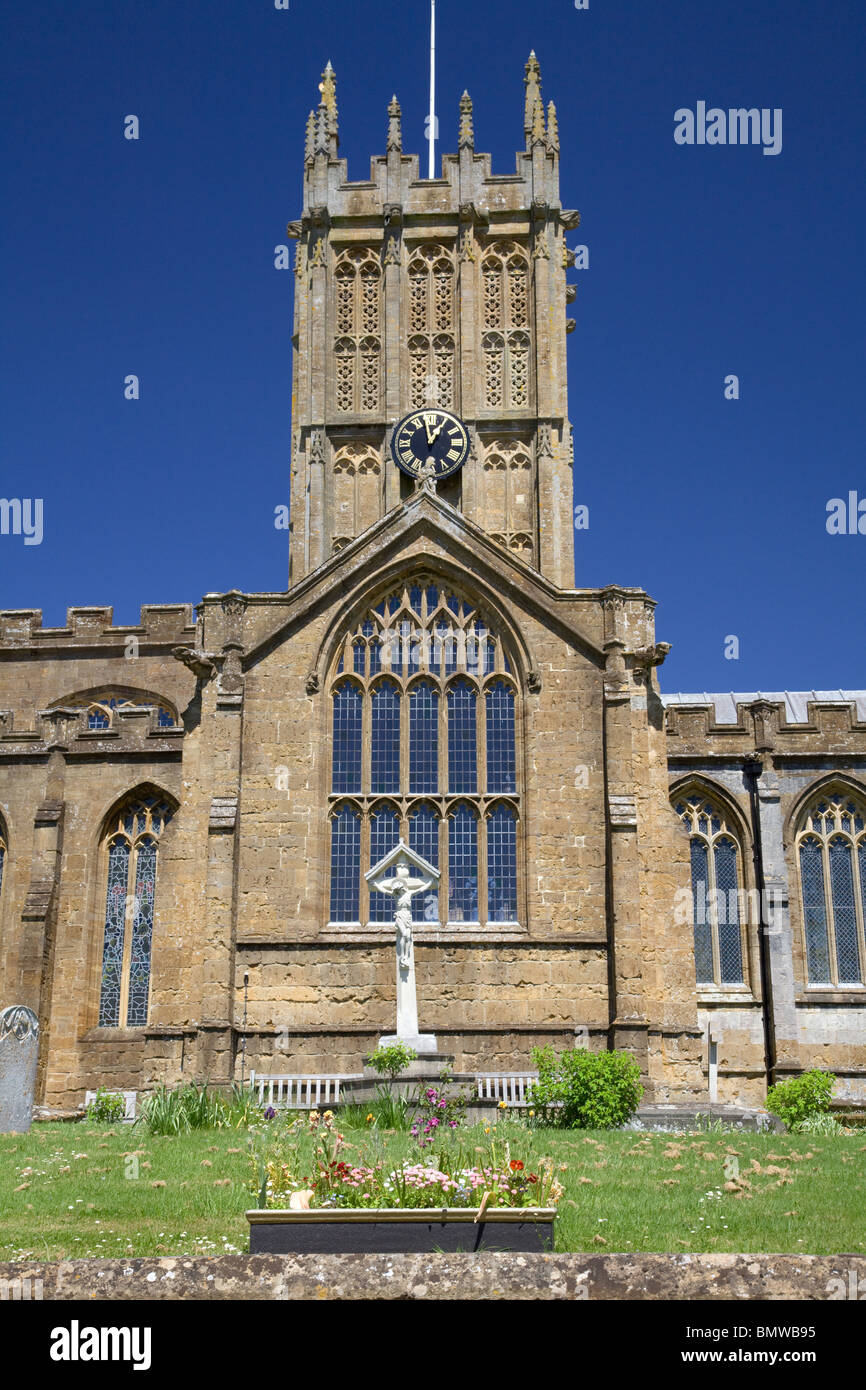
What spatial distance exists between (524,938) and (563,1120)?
6578 millimetres

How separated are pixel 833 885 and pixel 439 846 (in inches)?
409

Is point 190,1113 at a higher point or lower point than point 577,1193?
higher

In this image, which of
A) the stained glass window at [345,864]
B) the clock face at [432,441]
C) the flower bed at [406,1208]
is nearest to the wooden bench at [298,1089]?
the stained glass window at [345,864]

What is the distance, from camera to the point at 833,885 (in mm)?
33438

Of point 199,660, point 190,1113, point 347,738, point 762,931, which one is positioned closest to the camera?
point 190,1113

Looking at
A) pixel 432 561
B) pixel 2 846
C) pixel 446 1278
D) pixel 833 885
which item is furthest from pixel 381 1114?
pixel 833 885

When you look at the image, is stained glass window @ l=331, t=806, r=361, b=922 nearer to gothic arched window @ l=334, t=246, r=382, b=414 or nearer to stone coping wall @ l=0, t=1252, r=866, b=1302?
gothic arched window @ l=334, t=246, r=382, b=414

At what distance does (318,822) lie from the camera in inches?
1125

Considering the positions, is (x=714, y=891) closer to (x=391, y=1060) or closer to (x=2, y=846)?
(x=391, y=1060)

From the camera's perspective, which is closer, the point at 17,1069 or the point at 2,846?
the point at 17,1069

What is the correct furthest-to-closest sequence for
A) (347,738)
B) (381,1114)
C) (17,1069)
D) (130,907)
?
(130,907) → (347,738) → (17,1069) → (381,1114)

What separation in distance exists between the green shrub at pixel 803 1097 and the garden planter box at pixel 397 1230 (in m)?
16.7

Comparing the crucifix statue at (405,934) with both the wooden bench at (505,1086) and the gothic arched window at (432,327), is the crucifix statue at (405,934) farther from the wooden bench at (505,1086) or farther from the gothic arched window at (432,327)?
the gothic arched window at (432,327)
